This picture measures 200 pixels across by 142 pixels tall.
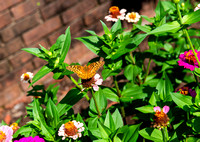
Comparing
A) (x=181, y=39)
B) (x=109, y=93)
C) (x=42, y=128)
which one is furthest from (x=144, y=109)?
(x=181, y=39)

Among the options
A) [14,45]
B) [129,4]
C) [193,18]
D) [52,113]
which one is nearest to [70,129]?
[52,113]

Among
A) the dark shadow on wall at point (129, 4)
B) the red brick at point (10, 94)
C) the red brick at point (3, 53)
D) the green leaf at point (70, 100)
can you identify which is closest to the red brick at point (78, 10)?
the dark shadow on wall at point (129, 4)

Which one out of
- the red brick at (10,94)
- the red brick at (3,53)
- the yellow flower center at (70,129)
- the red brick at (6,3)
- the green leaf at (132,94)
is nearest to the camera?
the yellow flower center at (70,129)

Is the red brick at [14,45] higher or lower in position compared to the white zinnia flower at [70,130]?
higher

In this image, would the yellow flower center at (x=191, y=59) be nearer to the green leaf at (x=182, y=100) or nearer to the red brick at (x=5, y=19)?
the green leaf at (x=182, y=100)

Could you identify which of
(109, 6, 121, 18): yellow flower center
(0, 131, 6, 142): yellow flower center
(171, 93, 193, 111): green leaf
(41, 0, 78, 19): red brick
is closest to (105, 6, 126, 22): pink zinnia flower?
(109, 6, 121, 18): yellow flower center

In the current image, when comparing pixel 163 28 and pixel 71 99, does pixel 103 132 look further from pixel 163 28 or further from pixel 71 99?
pixel 163 28

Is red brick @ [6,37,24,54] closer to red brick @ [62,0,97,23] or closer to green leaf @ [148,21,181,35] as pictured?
red brick @ [62,0,97,23]
